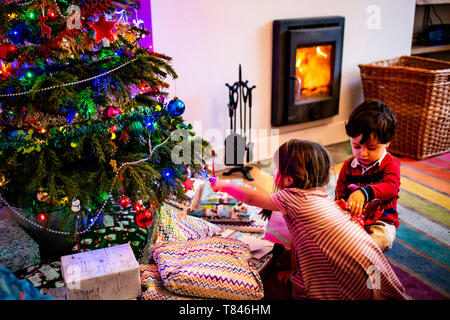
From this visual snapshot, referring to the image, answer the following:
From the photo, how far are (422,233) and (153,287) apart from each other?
49.4 inches

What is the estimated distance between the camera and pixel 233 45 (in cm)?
248

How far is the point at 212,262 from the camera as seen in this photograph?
1.46 metres

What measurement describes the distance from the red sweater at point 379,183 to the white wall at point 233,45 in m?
1.01

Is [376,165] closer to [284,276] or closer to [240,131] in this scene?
[284,276]

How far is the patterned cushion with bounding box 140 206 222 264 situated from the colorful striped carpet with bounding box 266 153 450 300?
302mm

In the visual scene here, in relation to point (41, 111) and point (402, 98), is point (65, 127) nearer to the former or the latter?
point (41, 111)

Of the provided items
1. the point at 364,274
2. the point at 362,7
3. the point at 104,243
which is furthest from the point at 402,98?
the point at 104,243

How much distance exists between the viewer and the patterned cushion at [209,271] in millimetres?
1381

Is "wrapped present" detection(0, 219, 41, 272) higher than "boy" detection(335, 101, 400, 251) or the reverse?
the reverse

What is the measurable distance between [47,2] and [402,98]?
90.5 inches

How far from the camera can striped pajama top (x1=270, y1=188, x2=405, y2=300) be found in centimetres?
128

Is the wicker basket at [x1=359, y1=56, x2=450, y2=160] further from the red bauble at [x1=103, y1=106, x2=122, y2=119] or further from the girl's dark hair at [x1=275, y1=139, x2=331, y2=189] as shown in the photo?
the red bauble at [x1=103, y1=106, x2=122, y2=119]

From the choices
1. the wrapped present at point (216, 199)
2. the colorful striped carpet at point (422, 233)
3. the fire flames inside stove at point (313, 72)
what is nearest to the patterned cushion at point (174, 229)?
the wrapped present at point (216, 199)

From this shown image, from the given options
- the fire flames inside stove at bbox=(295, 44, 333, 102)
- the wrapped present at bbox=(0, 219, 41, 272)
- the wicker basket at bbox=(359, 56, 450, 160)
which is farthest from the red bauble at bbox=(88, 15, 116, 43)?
the wicker basket at bbox=(359, 56, 450, 160)
